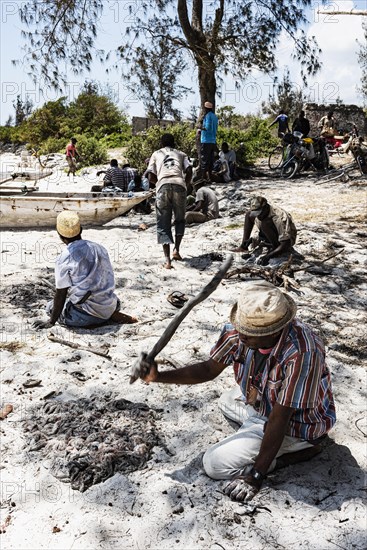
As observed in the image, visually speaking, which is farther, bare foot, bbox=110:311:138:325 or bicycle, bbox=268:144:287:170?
bicycle, bbox=268:144:287:170

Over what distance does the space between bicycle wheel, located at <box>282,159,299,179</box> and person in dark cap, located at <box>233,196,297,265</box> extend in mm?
6361

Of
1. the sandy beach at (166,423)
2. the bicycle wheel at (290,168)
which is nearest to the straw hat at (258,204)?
the sandy beach at (166,423)

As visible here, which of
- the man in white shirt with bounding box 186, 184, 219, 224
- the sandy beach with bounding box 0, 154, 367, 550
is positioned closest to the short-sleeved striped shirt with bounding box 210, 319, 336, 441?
the sandy beach with bounding box 0, 154, 367, 550

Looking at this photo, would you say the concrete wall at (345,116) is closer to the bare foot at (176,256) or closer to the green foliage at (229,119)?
the green foliage at (229,119)

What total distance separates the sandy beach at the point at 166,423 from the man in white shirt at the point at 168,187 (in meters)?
0.44

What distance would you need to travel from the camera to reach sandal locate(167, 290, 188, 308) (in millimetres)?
5445

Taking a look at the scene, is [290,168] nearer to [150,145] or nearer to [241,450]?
[150,145]

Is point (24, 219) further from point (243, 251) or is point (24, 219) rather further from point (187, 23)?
point (187, 23)

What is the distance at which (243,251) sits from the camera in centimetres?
704

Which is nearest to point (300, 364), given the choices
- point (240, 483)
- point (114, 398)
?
point (240, 483)

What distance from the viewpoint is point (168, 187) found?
6469 millimetres

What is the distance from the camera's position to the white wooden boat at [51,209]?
8.98 m

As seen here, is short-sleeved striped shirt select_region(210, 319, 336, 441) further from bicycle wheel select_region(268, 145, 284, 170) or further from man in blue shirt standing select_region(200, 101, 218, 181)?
bicycle wheel select_region(268, 145, 284, 170)

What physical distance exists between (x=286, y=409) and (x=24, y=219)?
7475 mm
